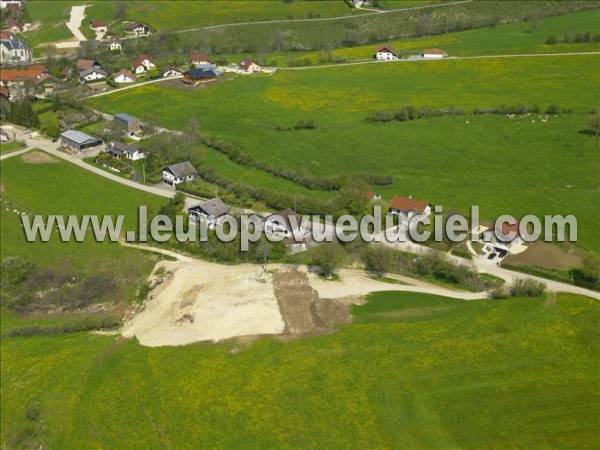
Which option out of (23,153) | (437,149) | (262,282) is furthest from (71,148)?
(437,149)

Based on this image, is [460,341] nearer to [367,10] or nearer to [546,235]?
[546,235]

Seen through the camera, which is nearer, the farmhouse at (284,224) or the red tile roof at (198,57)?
the farmhouse at (284,224)

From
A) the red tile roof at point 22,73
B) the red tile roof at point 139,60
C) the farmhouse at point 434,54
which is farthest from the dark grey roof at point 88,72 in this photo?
the farmhouse at point 434,54

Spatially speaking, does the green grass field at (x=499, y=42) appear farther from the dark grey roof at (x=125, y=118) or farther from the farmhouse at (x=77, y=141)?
the farmhouse at (x=77, y=141)

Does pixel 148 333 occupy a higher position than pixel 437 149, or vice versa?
pixel 437 149

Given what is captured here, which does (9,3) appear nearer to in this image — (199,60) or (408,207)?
(199,60)

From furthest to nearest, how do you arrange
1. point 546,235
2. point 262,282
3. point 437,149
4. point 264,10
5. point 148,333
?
point 264,10, point 437,149, point 546,235, point 262,282, point 148,333

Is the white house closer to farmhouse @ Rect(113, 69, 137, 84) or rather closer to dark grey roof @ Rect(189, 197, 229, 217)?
farmhouse @ Rect(113, 69, 137, 84)
